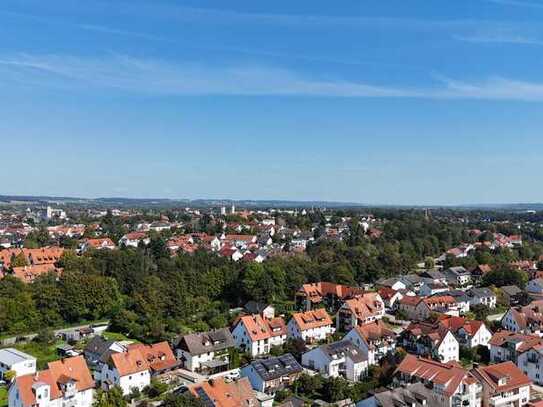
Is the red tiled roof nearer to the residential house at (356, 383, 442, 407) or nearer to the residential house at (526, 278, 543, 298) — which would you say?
the residential house at (356, 383, 442, 407)

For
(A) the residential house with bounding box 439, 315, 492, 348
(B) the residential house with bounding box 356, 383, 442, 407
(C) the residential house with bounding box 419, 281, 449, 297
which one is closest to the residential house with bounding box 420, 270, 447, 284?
(C) the residential house with bounding box 419, 281, 449, 297

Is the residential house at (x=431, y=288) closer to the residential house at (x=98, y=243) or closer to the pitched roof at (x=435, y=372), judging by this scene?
the pitched roof at (x=435, y=372)

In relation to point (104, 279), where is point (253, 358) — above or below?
below

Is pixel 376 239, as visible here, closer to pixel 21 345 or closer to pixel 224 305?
pixel 224 305

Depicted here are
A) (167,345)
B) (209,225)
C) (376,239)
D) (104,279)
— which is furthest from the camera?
(209,225)

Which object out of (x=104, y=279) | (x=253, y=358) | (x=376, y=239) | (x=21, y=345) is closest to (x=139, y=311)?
(x=104, y=279)

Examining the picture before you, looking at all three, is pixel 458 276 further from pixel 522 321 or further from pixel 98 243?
pixel 98 243

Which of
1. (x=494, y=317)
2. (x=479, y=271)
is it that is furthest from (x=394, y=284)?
(x=479, y=271)
